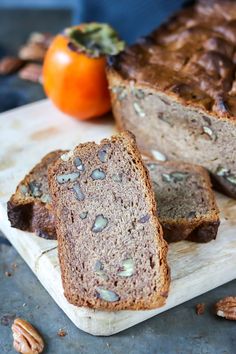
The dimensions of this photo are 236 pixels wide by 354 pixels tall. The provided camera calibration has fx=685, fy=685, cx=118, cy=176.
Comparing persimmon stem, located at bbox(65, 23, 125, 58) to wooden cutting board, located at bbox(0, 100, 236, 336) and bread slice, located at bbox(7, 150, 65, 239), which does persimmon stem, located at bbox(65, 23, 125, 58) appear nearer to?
wooden cutting board, located at bbox(0, 100, 236, 336)

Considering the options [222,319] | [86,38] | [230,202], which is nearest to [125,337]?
[222,319]

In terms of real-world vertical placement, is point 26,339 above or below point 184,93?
below

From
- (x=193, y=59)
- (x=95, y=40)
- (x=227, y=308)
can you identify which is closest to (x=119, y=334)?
(x=227, y=308)

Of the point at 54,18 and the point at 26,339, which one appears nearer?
the point at 26,339

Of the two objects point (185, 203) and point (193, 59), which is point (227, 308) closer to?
point (185, 203)

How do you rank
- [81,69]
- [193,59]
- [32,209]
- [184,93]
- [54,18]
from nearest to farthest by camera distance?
[32,209], [184,93], [193,59], [81,69], [54,18]

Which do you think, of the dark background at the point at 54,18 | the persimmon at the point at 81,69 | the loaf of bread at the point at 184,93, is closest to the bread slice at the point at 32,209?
the loaf of bread at the point at 184,93

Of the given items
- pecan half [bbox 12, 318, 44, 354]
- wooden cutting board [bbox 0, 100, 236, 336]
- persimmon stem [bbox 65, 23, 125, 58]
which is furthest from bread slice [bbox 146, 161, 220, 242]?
persimmon stem [bbox 65, 23, 125, 58]
